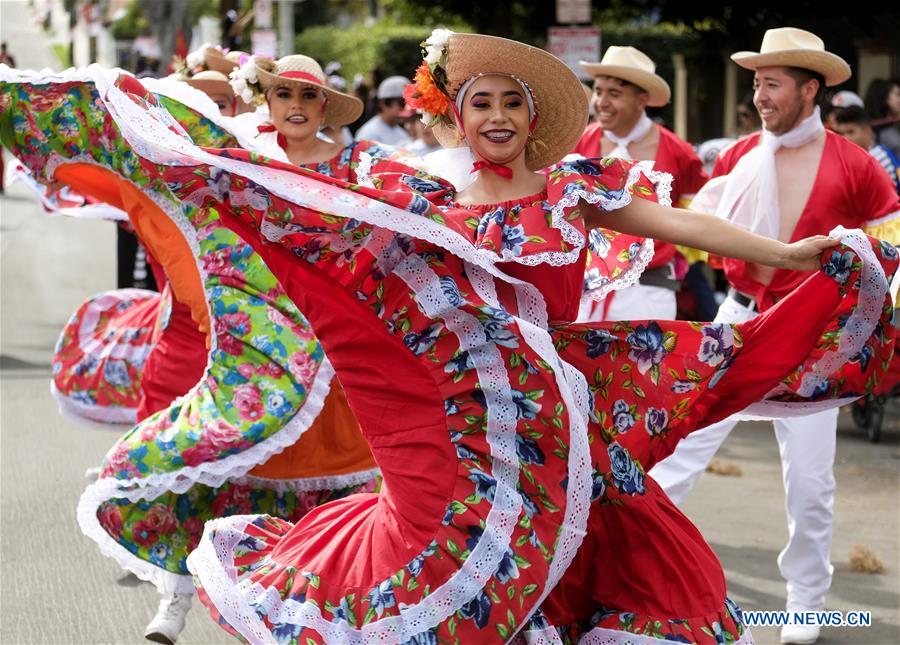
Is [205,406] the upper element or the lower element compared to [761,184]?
lower

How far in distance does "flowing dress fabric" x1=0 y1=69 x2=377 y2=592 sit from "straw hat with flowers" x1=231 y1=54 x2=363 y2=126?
0.93 m

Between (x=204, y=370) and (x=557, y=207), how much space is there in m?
2.12

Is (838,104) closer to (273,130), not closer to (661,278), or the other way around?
(661,278)

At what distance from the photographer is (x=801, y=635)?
5.19m

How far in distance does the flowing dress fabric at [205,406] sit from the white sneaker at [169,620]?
55 millimetres

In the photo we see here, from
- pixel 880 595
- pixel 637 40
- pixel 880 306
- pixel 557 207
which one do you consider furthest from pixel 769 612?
pixel 637 40

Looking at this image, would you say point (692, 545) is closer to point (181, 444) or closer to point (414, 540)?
point (414, 540)

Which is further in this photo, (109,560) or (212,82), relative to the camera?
(212,82)

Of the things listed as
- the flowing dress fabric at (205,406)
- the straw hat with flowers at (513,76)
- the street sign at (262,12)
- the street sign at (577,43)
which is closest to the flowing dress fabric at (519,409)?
the straw hat with flowers at (513,76)

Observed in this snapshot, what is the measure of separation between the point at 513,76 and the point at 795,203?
215cm

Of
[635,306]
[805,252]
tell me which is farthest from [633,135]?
[805,252]

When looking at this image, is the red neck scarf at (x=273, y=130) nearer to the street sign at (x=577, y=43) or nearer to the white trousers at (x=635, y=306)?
the white trousers at (x=635, y=306)

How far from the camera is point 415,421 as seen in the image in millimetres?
3393

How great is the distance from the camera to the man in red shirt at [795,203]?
17.7ft
